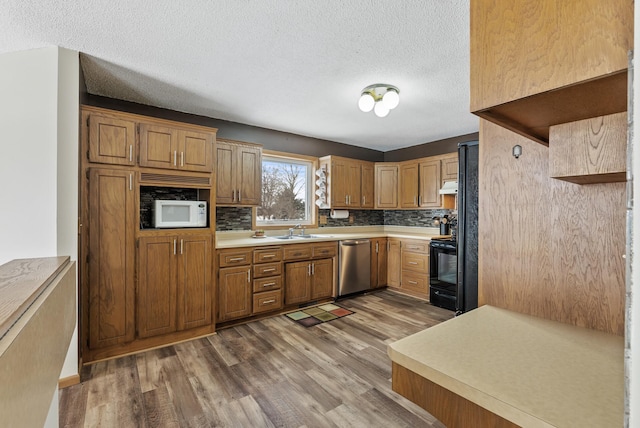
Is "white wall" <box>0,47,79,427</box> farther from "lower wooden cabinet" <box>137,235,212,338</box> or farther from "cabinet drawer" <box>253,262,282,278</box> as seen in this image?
"cabinet drawer" <box>253,262,282,278</box>

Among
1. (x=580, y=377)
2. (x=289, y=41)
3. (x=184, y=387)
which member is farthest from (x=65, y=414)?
(x=289, y=41)

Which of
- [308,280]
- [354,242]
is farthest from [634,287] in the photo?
[354,242]

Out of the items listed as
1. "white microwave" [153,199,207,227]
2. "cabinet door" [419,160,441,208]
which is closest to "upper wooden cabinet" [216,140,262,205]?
"white microwave" [153,199,207,227]

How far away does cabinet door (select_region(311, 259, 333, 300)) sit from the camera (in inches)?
157

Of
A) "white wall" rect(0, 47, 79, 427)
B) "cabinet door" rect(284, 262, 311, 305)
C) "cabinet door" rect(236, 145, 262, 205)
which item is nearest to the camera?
"white wall" rect(0, 47, 79, 427)

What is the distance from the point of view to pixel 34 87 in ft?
6.91

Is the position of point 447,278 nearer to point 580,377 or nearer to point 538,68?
point 580,377

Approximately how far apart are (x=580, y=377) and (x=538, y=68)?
739mm

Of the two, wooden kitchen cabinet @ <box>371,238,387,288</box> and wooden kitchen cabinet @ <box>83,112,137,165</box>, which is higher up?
wooden kitchen cabinet @ <box>83,112,137,165</box>

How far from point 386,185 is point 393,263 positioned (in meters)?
1.38

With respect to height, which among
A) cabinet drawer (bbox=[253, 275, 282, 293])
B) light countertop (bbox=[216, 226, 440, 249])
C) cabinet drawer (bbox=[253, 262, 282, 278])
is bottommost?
cabinet drawer (bbox=[253, 275, 282, 293])

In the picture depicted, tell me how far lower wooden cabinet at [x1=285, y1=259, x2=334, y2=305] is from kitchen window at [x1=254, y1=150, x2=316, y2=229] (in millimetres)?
833

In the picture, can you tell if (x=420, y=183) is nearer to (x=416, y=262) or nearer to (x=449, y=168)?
(x=449, y=168)

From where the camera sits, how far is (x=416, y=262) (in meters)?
4.44
